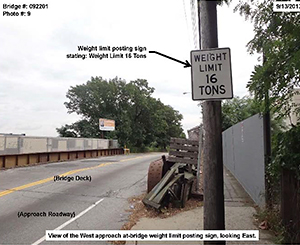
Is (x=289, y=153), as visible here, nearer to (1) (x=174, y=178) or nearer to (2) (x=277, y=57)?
(2) (x=277, y=57)

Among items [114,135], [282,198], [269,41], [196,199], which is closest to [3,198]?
[196,199]

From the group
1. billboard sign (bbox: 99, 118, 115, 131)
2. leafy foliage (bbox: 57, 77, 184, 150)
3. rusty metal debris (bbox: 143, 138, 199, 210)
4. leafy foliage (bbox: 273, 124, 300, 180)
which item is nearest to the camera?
leafy foliage (bbox: 273, 124, 300, 180)

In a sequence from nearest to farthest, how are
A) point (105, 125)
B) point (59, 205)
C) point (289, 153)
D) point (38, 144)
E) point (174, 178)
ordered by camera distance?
point (289, 153) < point (174, 178) < point (59, 205) < point (38, 144) < point (105, 125)

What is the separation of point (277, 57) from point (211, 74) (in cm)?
192

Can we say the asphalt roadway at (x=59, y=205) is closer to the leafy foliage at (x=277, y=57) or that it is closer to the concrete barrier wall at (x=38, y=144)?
the leafy foliage at (x=277, y=57)

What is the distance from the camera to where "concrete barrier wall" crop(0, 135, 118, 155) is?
17.0 m

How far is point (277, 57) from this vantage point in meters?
4.83

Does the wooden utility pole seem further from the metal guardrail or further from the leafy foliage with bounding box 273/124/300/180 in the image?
the metal guardrail

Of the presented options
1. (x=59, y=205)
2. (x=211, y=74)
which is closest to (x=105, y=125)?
(x=59, y=205)

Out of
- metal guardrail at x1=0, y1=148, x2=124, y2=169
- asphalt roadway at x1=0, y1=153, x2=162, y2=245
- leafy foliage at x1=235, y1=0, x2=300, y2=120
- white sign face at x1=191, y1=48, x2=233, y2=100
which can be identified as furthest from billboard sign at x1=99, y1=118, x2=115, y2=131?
white sign face at x1=191, y1=48, x2=233, y2=100

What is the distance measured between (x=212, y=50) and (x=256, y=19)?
2691 millimetres
